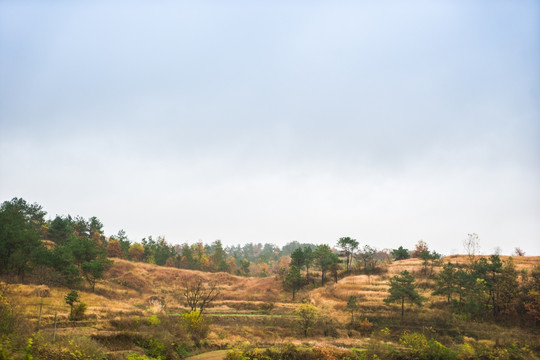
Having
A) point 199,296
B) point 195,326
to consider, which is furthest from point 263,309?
point 195,326

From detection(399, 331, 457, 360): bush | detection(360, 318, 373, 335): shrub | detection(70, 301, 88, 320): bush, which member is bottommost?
detection(360, 318, 373, 335): shrub

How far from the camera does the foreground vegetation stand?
2353 centimetres

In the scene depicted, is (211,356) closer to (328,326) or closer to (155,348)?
(155,348)

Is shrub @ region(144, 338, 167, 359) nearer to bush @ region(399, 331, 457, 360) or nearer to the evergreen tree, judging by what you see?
bush @ region(399, 331, 457, 360)

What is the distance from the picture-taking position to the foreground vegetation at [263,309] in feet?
77.2

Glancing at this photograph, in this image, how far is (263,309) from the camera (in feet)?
167

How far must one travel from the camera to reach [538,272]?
4234cm

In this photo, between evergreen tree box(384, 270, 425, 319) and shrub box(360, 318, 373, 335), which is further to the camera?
evergreen tree box(384, 270, 425, 319)

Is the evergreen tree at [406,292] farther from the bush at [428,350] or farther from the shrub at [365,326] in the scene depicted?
the bush at [428,350]

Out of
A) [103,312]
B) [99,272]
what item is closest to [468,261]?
[103,312]

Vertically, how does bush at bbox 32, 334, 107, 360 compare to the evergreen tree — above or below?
above

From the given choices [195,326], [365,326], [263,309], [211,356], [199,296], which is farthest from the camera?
[263,309]

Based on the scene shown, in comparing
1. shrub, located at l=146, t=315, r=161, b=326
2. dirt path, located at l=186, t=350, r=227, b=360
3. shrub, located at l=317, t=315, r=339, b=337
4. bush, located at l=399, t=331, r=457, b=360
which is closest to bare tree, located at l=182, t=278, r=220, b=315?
shrub, located at l=146, t=315, r=161, b=326

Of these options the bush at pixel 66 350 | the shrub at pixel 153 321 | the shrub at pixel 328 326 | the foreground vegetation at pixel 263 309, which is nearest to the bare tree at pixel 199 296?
the foreground vegetation at pixel 263 309
